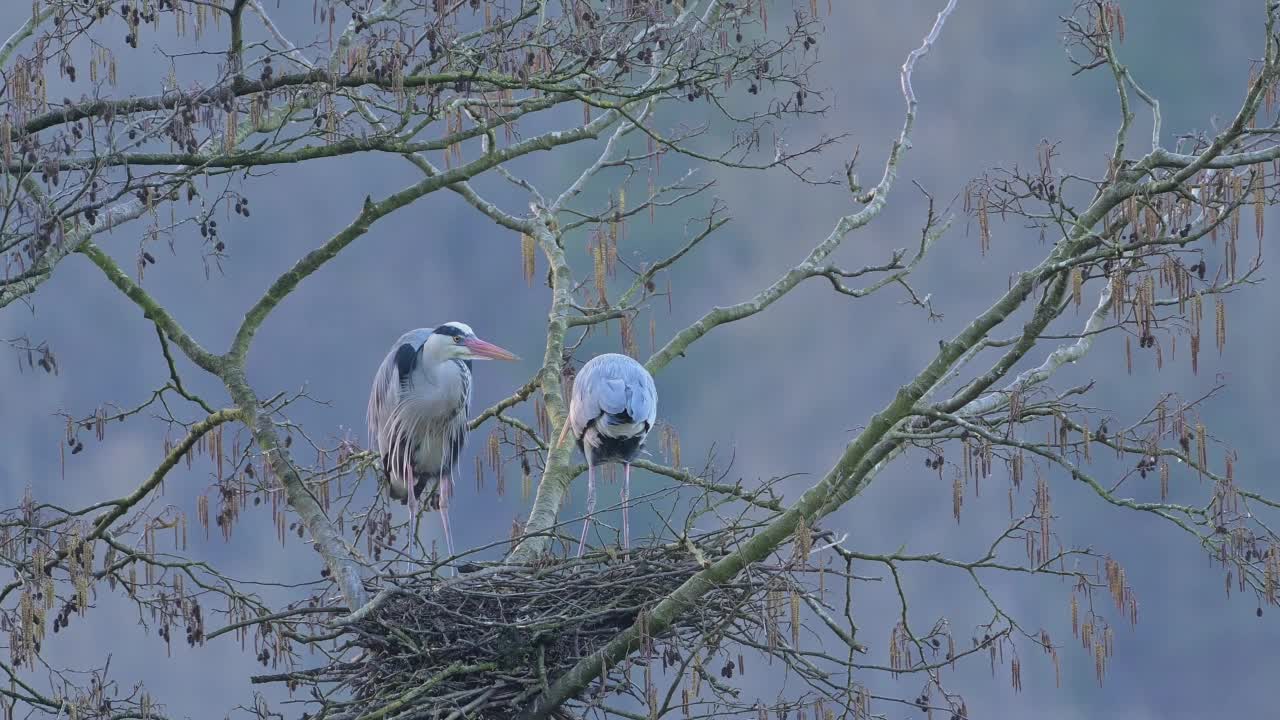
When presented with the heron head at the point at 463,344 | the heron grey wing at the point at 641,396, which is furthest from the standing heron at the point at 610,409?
the heron head at the point at 463,344

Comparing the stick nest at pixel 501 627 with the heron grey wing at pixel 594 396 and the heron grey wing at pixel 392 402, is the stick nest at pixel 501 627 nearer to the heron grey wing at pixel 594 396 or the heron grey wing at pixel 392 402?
the heron grey wing at pixel 594 396

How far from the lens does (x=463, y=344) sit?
10.8 metres

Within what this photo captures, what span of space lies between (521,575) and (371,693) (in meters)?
1.05

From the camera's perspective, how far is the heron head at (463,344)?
35.0 feet

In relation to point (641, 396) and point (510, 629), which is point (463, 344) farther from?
point (510, 629)

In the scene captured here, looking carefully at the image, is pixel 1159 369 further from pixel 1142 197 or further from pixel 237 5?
pixel 237 5

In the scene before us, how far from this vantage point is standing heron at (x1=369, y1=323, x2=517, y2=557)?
418 inches

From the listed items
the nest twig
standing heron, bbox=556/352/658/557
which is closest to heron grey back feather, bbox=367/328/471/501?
standing heron, bbox=556/352/658/557

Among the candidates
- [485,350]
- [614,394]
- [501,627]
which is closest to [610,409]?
[614,394]

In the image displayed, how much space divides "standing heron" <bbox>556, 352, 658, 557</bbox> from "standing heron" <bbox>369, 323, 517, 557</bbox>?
2.59ft

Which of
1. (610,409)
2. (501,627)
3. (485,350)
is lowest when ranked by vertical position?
(501,627)

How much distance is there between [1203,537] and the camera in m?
7.82

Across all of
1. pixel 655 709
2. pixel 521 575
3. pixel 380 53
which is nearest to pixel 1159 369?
pixel 655 709

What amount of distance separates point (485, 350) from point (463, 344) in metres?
0.19
